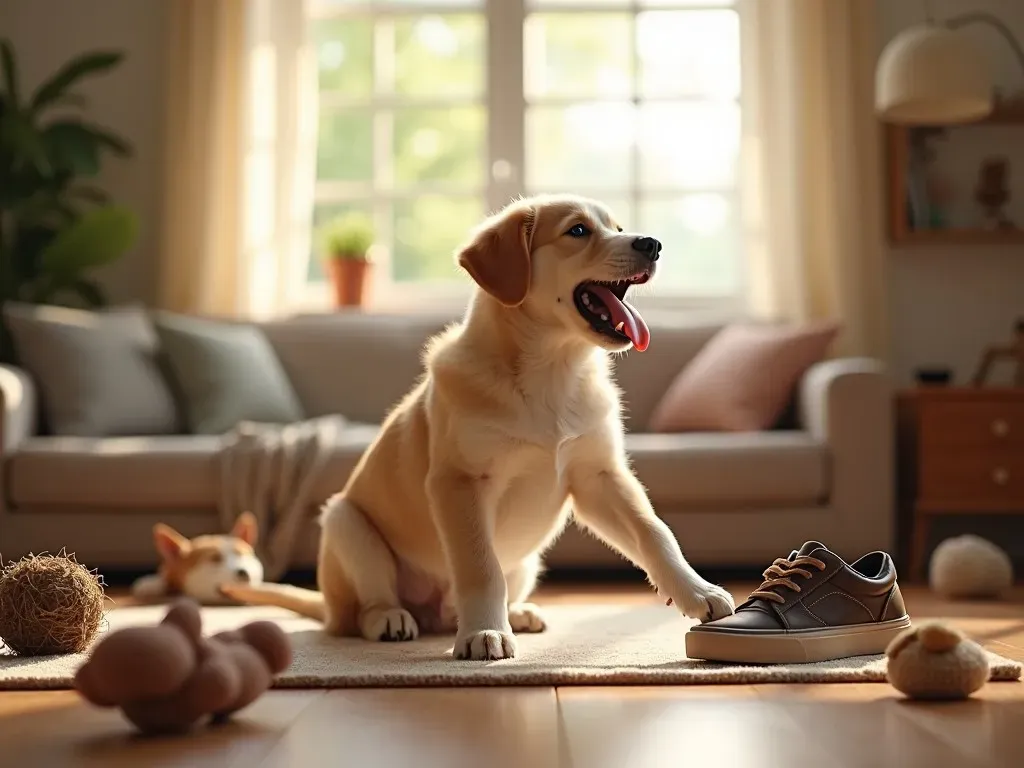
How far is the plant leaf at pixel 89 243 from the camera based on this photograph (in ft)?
16.0

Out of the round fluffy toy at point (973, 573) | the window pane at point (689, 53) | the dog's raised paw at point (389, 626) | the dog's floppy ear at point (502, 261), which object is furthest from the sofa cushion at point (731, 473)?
the window pane at point (689, 53)

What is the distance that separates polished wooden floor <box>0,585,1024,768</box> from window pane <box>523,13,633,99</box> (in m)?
3.96

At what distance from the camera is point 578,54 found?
5406 millimetres

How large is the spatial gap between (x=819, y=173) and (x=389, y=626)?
335 centimetres

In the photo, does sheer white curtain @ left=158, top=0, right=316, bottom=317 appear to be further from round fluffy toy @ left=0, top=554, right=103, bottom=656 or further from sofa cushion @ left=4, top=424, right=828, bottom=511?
round fluffy toy @ left=0, top=554, right=103, bottom=656

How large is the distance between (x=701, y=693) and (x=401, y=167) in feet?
13.2

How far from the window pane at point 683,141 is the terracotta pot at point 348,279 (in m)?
1.26

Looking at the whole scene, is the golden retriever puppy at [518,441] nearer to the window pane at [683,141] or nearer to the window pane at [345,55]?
the window pane at [683,141]

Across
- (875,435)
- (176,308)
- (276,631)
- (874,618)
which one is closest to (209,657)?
(276,631)

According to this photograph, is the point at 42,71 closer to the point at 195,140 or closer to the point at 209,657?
the point at 195,140

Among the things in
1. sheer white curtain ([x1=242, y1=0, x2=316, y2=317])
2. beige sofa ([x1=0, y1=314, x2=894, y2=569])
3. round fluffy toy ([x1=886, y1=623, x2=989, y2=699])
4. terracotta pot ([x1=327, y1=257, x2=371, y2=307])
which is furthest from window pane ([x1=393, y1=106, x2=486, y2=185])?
round fluffy toy ([x1=886, y1=623, x2=989, y2=699])

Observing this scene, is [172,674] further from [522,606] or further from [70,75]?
[70,75]

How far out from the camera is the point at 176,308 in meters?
5.20

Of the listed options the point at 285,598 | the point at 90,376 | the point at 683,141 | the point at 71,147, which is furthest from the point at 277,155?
the point at 285,598
